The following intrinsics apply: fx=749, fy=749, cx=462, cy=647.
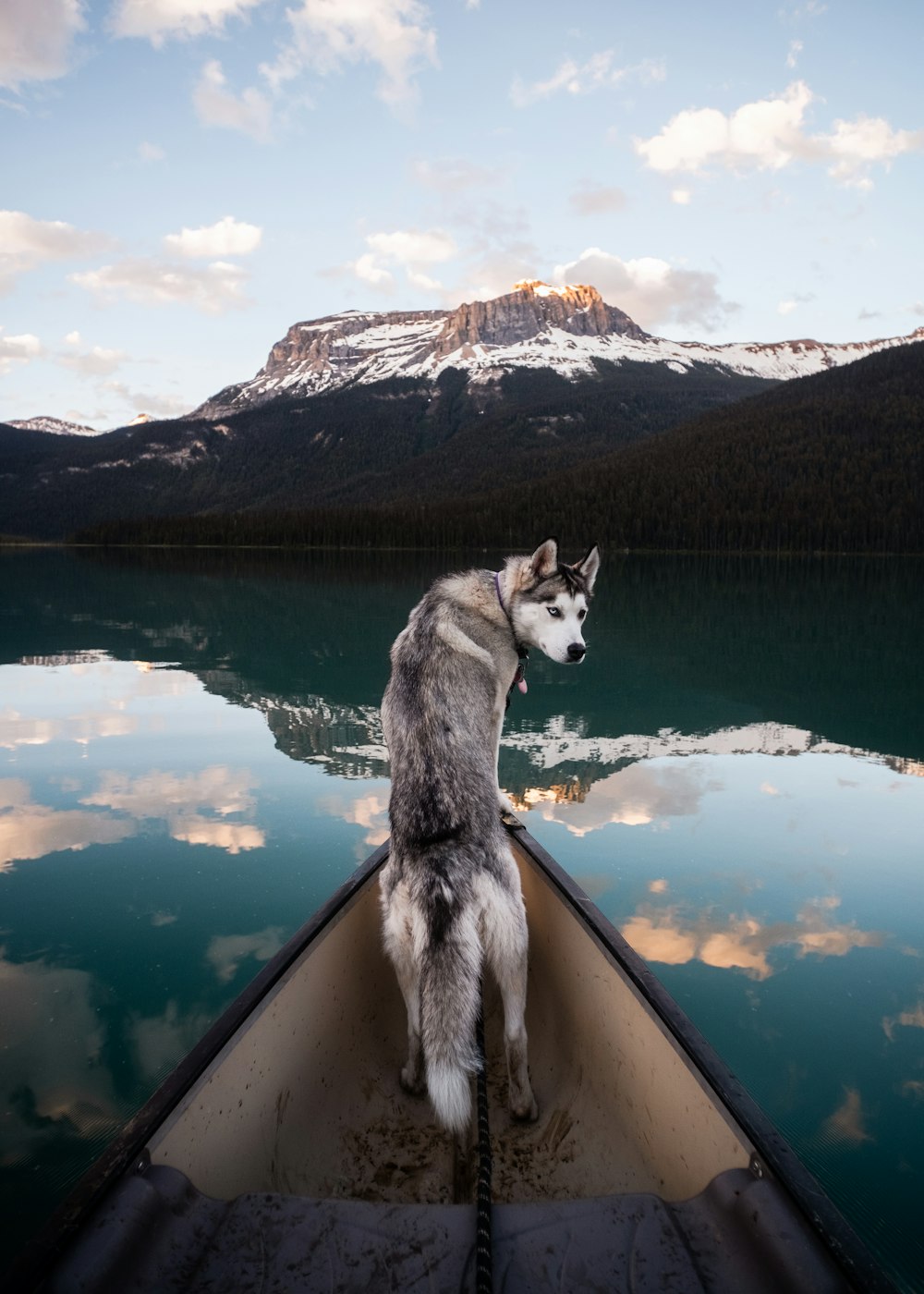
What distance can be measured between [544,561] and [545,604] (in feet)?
1.17

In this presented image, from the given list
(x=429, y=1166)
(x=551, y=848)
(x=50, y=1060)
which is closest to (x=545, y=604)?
(x=429, y=1166)

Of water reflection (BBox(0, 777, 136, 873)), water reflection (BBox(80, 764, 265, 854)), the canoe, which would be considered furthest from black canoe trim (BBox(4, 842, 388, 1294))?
water reflection (BBox(0, 777, 136, 873))

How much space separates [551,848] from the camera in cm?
941

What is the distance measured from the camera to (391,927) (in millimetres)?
4047

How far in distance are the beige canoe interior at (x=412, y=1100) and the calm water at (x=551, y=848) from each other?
1586 mm

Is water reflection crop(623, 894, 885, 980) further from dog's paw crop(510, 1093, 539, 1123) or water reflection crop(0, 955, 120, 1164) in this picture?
water reflection crop(0, 955, 120, 1164)

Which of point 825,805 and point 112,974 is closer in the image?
point 112,974

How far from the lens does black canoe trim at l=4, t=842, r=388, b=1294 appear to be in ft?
7.25

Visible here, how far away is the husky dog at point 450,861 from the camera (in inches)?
137

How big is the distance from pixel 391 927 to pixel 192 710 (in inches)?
568

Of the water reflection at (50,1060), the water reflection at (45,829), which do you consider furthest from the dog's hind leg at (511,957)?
the water reflection at (45,829)

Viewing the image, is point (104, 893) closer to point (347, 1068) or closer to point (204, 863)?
point (204, 863)

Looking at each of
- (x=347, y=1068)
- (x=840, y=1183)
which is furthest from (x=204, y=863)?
(x=840, y=1183)

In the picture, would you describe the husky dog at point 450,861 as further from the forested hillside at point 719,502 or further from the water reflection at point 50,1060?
the forested hillside at point 719,502
